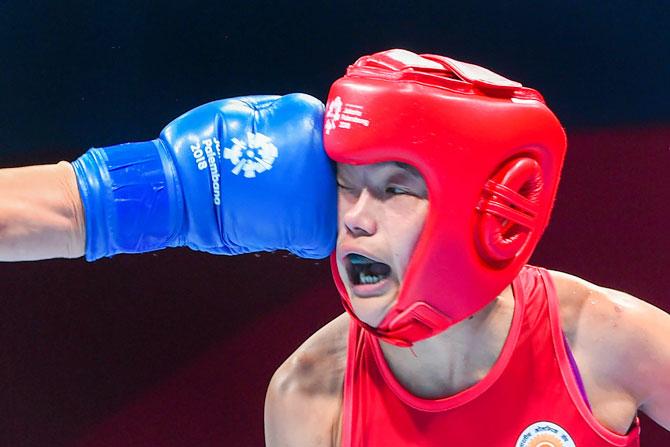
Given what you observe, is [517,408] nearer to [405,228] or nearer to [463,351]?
[463,351]

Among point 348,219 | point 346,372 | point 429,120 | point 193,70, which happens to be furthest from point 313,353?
point 193,70

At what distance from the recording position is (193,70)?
1.96 metres

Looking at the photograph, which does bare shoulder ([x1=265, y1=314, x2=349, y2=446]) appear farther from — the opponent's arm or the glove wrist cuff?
the glove wrist cuff

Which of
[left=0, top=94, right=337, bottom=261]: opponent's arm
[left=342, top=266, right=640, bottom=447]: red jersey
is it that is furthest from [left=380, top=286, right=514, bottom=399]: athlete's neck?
[left=0, top=94, right=337, bottom=261]: opponent's arm

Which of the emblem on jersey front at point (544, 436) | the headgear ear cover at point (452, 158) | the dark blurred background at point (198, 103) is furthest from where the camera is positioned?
the dark blurred background at point (198, 103)

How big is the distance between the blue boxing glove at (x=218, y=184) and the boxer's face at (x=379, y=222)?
3cm

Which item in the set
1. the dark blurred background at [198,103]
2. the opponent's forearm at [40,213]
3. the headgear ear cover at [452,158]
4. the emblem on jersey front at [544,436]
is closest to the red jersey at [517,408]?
the emblem on jersey front at [544,436]

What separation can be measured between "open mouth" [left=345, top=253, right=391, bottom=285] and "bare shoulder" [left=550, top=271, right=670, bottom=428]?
1.06 ft

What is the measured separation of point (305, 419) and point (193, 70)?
79 cm

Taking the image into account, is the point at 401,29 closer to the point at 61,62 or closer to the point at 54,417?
the point at 61,62

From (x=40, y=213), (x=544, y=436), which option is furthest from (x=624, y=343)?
(x=40, y=213)

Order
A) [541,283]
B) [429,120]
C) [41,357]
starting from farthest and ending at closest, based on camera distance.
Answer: [41,357] → [541,283] → [429,120]

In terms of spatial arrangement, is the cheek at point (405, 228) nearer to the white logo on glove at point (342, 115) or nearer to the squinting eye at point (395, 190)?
the squinting eye at point (395, 190)

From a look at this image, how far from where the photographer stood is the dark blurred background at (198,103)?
6.29 ft
